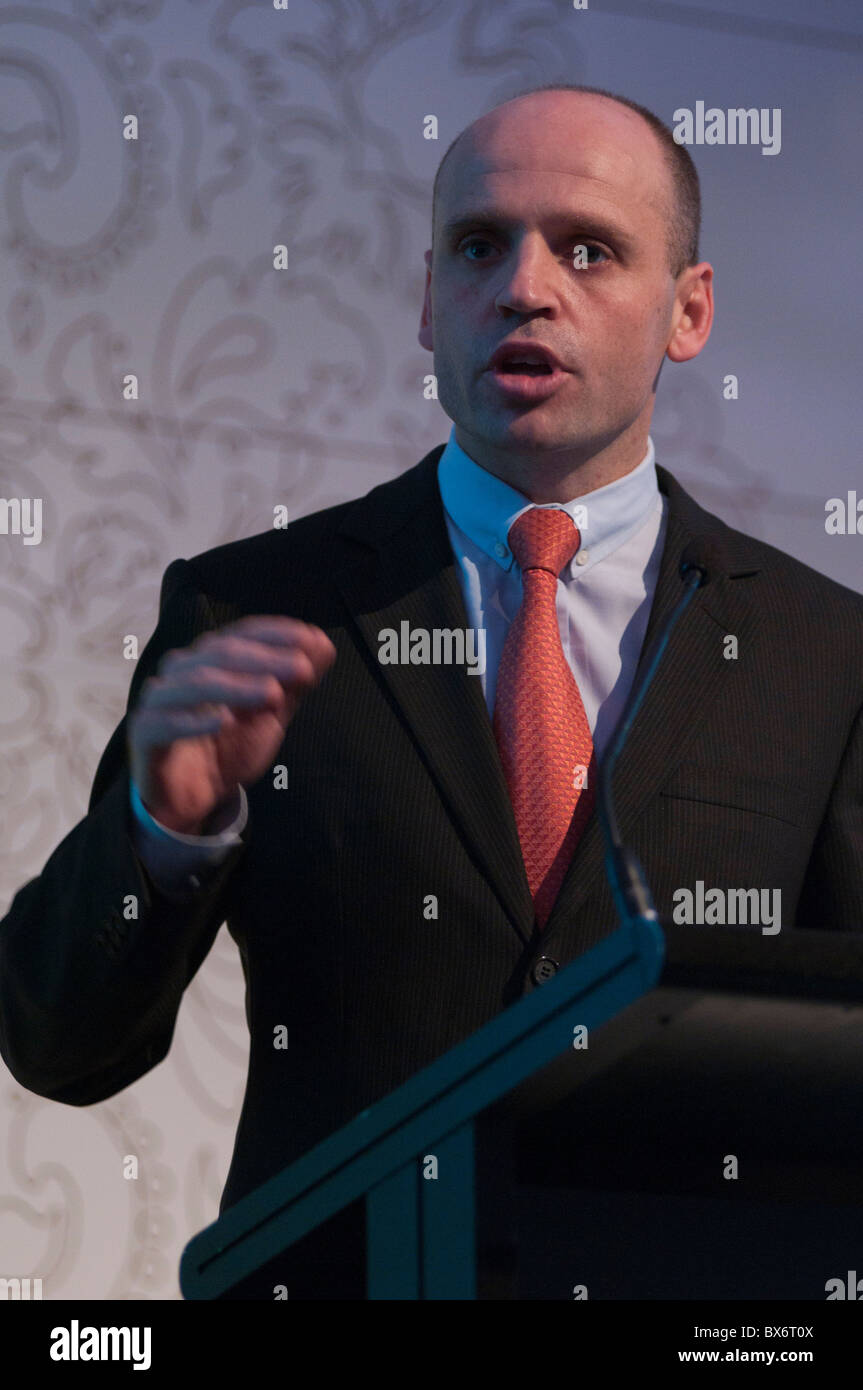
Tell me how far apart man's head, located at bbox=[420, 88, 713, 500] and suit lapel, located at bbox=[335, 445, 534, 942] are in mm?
93

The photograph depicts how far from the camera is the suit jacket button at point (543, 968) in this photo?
1.20 m

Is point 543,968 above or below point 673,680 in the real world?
below

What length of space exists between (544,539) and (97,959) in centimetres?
54

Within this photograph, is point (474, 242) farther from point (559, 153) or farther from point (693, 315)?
point (693, 315)

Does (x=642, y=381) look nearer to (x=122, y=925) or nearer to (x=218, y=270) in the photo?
(x=122, y=925)

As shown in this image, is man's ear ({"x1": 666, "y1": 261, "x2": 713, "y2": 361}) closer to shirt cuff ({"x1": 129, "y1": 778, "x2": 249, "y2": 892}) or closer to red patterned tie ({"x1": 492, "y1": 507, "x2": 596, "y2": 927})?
red patterned tie ({"x1": 492, "y1": 507, "x2": 596, "y2": 927})

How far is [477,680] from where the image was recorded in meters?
1.35

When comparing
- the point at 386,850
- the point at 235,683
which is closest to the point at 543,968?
the point at 386,850

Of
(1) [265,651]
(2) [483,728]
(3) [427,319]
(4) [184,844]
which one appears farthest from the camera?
(3) [427,319]

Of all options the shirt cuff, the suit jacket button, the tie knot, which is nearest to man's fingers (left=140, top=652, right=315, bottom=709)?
the shirt cuff

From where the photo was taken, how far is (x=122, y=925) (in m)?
1.13

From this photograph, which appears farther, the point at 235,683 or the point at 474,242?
the point at 474,242

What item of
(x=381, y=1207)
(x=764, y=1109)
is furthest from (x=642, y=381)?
(x=381, y=1207)

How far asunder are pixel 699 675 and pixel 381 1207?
73 cm
